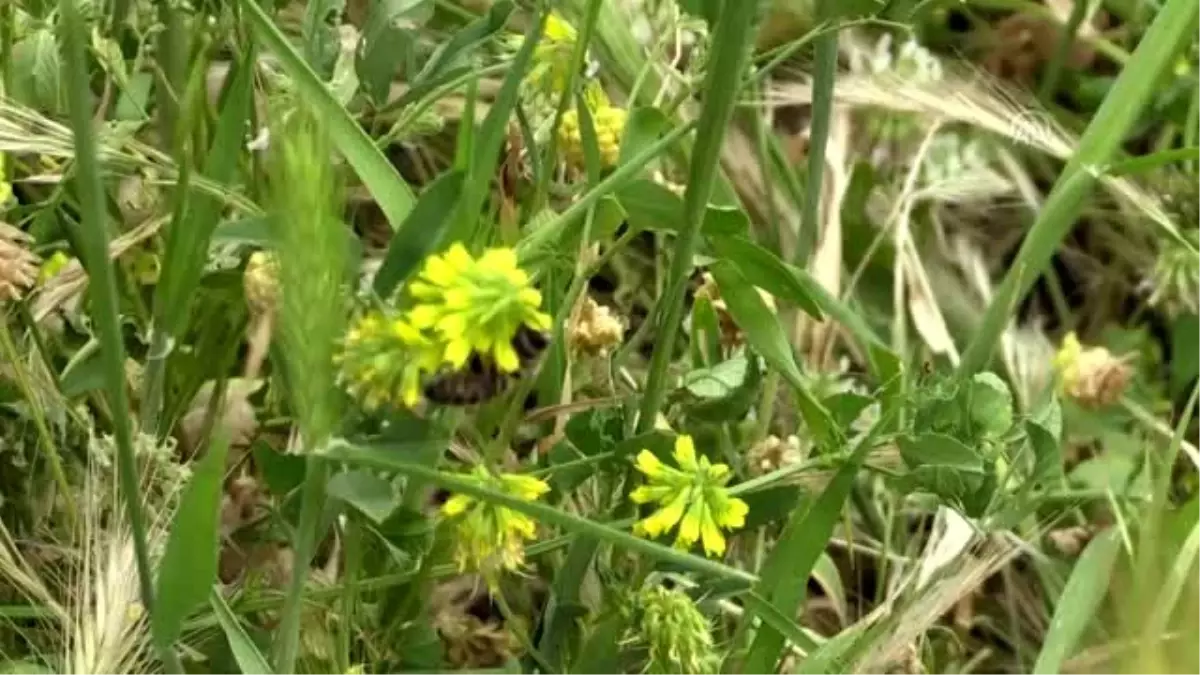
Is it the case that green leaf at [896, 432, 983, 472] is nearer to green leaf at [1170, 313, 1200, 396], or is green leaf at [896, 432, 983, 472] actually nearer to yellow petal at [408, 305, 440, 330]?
yellow petal at [408, 305, 440, 330]

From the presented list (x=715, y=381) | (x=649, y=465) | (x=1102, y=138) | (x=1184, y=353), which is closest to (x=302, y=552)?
(x=649, y=465)

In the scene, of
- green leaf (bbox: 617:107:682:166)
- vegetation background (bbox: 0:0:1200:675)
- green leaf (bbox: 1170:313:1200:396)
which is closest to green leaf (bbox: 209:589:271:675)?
vegetation background (bbox: 0:0:1200:675)

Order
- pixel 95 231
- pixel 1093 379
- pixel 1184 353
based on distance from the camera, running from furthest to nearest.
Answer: pixel 1184 353
pixel 1093 379
pixel 95 231

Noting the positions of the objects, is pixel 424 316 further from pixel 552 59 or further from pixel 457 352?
pixel 552 59

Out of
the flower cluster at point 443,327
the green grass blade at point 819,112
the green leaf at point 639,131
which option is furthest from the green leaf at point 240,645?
the green grass blade at point 819,112

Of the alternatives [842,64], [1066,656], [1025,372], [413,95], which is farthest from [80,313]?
[842,64]
